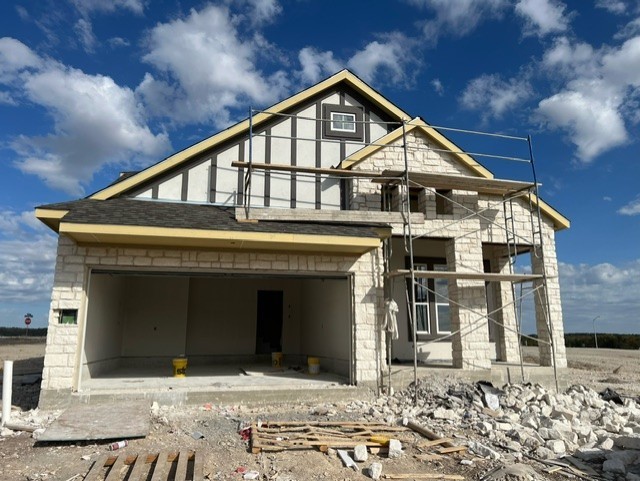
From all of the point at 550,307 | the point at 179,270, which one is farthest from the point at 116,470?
the point at 550,307

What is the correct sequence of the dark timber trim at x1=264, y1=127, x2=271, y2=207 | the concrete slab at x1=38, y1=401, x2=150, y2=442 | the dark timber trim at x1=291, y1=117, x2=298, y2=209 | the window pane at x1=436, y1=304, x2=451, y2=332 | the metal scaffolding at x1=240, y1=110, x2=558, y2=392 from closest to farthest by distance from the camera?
the concrete slab at x1=38, y1=401, x2=150, y2=442 → the metal scaffolding at x1=240, y1=110, x2=558, y2=392 → the dark timber trim at x1=264, y1=127, x2=271, y2=207 → the dark timber trim at x1=291, y1=117, x2=298, y2=209 → the window pane at x1=436, y1=304, x2=451, y2=332

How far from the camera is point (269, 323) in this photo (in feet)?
52.5

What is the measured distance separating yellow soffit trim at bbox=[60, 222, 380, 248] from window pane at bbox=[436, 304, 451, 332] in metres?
4.99

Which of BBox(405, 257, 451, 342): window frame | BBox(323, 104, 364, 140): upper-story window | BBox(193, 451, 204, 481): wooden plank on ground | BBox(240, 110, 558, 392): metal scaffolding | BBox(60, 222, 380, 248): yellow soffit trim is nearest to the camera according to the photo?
BBox(193, 451, 204, 481): wooden plank on ground

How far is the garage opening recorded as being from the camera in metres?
11.9

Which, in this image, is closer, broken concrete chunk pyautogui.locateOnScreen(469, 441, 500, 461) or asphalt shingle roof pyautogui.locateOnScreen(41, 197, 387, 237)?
broken concrete chunk pyautogui.locateOnScreen(469, 441, 500, 461)

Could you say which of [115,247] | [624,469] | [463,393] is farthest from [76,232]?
[624,469]

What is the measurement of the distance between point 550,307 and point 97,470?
11.4 metres

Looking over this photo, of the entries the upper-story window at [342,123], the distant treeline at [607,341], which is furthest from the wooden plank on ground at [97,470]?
the distant treeline at [607,341]

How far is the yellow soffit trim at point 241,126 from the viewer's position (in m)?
11.5

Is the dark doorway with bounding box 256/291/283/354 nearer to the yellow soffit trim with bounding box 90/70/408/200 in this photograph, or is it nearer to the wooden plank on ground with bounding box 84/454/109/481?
the yellow soffit trim with bounding box 90/70/408/200

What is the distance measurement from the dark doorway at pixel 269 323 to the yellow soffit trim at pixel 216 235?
664 cm

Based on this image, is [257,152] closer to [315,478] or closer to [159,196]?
[159,196]

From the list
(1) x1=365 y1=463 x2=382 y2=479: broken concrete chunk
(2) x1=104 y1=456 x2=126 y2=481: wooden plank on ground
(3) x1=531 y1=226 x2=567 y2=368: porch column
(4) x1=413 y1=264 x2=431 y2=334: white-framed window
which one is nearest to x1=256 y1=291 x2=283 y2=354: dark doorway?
(4) x1=413 y1=264 x2=431 y2=334: white-framed window
